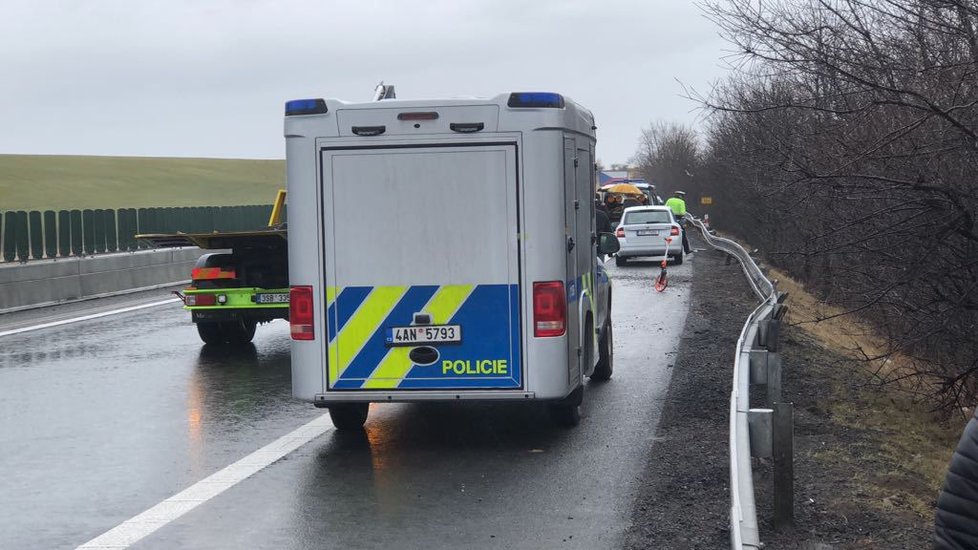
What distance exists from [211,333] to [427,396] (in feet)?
26.2

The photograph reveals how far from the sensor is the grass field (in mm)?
103188

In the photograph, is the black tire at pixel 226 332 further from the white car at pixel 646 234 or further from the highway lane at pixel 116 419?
the white car at pixel 646 234

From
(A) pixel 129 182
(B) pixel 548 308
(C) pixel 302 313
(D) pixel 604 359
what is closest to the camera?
(B) pixel 548 308

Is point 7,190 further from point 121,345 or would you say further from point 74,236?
point 121,345

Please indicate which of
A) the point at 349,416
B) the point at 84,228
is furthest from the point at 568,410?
the point at 84,228

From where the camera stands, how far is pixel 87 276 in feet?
83.5

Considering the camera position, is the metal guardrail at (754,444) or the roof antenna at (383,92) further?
the roof antenna at (383,92)

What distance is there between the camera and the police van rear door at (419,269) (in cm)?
923

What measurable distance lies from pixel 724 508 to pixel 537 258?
2.41 metres

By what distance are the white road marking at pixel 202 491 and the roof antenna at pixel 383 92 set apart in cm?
266

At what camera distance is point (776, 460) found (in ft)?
22.7

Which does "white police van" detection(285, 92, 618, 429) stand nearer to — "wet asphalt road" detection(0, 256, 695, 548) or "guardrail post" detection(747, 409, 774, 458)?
"wet asphalt road" detection(0, 256, 695, 548)

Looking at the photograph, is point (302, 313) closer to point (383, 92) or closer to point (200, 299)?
point (383, 92)

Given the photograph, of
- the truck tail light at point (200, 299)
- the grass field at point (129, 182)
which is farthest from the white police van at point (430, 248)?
the grass field at point (129, 182)
